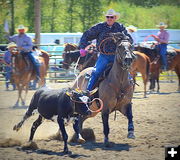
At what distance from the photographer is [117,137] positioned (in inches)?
314

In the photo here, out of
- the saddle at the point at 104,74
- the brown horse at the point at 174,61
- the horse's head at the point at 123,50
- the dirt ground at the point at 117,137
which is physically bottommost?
the dirt ground at the point at 117,137

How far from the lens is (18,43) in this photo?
13.4 metres

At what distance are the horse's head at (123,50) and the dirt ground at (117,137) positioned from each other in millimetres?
1195

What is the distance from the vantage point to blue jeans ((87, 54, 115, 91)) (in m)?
7.77

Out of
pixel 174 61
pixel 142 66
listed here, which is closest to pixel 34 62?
pixel 142 66

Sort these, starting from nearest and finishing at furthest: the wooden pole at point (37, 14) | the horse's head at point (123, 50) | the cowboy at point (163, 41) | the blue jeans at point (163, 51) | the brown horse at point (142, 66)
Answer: the horse's head at point (123, 50) → the brown horse at point (142, 66) → the cowboy at point (163, 41) → the blue jeans at point (163, 51) → the wooden pole at point (37, 14)

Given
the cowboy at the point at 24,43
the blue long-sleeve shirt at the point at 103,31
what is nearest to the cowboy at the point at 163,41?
the cowboy at the point at 24,43

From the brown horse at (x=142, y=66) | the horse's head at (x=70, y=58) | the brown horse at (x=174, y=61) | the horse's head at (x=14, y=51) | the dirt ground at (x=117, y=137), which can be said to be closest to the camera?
the dirt ground at (x=117, y=137)

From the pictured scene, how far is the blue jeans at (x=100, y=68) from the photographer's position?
7.77m

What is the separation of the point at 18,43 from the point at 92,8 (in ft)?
36.1

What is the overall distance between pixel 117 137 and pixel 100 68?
1114 millimetres

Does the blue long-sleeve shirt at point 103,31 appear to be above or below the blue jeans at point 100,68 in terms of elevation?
above

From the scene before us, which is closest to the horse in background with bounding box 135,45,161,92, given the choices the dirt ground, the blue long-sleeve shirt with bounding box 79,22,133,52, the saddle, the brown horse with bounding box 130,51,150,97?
the brown horse with bounding box 130,51,150,97

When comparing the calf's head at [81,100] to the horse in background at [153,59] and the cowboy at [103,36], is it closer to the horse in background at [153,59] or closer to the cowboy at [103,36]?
the cowboy at [103,36]
